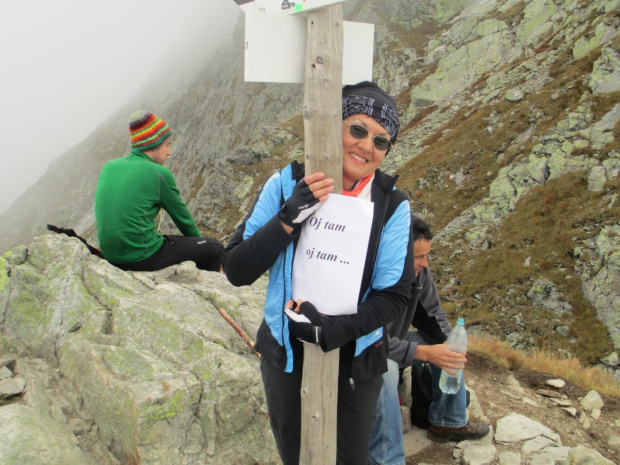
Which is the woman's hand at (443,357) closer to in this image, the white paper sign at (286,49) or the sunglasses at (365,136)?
the sunglasses at (365,136)

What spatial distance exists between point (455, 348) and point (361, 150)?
2887 mm

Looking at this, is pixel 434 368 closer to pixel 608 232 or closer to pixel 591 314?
pixel 591 314

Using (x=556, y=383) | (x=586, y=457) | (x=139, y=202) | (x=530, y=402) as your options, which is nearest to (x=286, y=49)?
(x=139, y=202)

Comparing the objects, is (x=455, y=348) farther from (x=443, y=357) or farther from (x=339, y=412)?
(x=339, y=412)

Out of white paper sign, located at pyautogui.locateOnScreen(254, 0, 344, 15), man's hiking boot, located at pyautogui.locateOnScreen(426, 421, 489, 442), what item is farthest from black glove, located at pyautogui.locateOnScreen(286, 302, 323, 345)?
man's hiking boot, located at pyautogui.locateOnScreen(426, 421, 489, 442)

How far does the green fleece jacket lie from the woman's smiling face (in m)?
4.11

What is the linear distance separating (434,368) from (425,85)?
46924mm

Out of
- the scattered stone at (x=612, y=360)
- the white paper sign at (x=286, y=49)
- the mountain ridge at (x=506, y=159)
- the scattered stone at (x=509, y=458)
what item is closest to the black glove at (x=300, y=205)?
the white paper sign at (x=286, y=49)

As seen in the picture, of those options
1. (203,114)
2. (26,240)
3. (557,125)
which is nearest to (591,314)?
(557,125)

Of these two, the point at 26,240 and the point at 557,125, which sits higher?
the point at 557,125

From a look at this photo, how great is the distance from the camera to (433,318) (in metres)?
5.43

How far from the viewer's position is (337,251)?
2.90 metres

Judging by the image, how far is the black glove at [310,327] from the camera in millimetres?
2844

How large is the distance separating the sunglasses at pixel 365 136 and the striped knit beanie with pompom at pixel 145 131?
4.24 m
